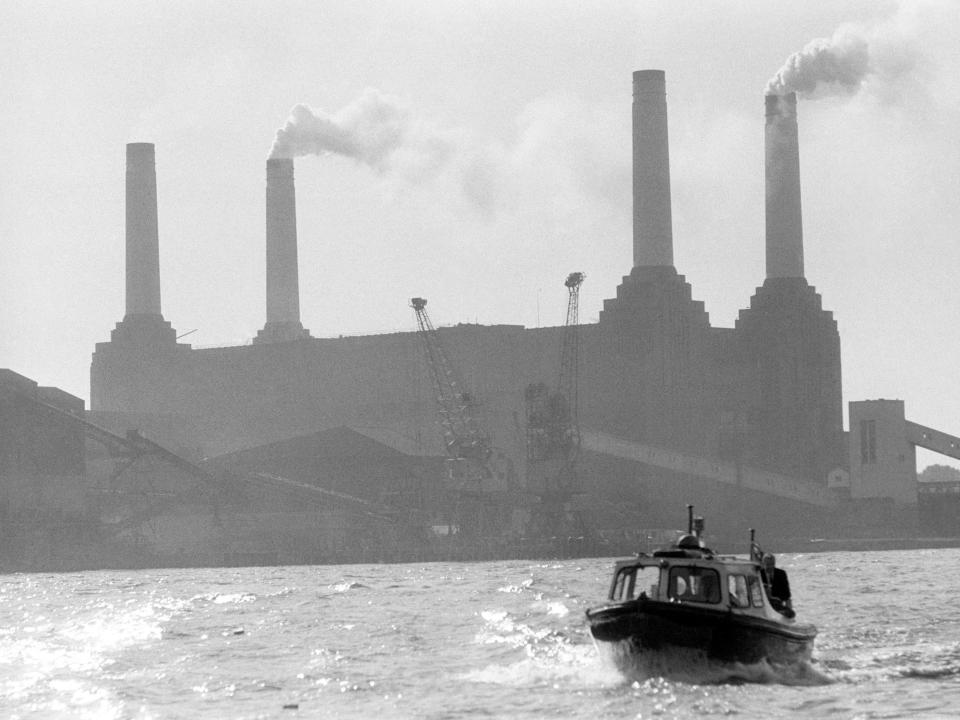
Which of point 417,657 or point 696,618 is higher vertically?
point 696,618

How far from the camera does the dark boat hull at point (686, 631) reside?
52000mm

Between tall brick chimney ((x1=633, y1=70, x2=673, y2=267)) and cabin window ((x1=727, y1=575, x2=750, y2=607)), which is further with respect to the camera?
tall brick chimney ((x1=633, y1=70, x2=673, y2=267))

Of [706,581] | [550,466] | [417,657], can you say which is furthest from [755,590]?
[550,466]

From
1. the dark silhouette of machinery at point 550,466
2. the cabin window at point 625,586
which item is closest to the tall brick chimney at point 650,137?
the dark silhouette of machinery at point 550,466

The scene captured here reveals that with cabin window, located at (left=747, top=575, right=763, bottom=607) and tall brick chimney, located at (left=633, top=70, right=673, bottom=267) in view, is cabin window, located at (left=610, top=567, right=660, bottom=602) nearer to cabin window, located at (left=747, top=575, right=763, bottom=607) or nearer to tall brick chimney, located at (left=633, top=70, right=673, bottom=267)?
cabin window, located at (left=747, top=575, right=763, bottom=607)

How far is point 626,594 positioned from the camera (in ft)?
186

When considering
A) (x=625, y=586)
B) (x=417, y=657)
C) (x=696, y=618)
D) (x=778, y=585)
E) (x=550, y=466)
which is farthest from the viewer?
(x=550, y=466)

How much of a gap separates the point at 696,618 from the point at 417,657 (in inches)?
488

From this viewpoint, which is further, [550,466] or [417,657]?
[550,466]

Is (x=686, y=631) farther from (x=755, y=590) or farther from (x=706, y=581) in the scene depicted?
(x=755, y=590)

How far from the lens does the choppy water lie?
2000 inches

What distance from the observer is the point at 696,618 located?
52.0 metres

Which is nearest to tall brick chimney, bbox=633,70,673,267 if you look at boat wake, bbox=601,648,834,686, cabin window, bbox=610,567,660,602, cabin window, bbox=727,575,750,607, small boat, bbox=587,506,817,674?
cabin window, bbox=610,567,660,602

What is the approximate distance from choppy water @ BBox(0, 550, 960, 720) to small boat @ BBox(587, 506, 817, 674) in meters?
0.65
